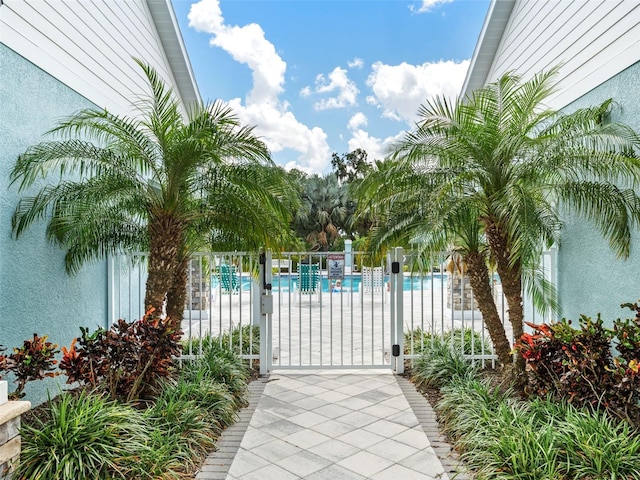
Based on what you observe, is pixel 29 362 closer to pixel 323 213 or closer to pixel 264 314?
pixel 264 314

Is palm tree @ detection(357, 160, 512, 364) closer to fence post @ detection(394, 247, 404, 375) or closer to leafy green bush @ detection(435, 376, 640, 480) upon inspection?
fence post @ detection(394, 247, 404, 375)

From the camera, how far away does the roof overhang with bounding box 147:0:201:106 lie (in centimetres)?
887

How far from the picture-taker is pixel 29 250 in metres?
5.13

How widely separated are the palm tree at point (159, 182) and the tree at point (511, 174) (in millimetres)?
1545

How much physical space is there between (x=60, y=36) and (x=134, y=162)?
189cm

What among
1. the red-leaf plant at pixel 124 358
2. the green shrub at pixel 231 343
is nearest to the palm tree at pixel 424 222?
the green shrub at pixel 231 343

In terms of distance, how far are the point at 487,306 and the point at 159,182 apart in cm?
431

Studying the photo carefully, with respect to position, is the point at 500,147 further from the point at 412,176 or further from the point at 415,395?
the point at 415,395

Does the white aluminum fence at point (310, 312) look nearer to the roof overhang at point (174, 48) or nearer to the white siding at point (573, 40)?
the white siding at point (573, 40)

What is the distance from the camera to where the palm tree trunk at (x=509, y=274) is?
5359mm

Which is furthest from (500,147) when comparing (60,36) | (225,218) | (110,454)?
(60,36)

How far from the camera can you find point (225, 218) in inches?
226

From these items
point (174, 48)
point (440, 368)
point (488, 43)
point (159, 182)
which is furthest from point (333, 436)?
point (174, 48)

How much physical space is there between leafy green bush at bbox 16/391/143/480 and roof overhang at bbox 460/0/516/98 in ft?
23.1
